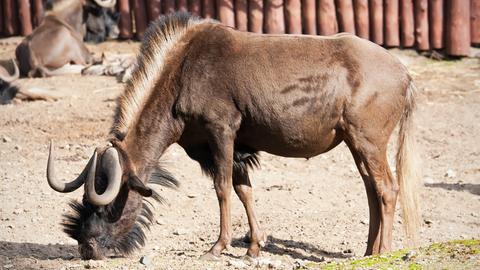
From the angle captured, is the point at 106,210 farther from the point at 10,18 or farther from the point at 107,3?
the point at 10,18

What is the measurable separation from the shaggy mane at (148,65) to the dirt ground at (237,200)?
0.67 metres

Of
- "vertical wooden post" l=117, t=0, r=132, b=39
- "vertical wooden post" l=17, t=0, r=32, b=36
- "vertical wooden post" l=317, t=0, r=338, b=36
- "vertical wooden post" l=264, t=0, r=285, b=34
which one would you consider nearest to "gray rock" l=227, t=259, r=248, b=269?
"vertical wooden post" l=317, t=0, r=338, b=36

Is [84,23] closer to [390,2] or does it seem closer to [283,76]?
[390,2]

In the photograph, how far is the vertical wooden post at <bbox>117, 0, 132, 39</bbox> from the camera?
17.4 metres

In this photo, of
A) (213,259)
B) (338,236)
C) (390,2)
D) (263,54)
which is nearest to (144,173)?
(213,259)

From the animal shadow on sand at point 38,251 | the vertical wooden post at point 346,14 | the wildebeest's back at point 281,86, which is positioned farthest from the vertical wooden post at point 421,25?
the animal shadow on sand at point 38,251

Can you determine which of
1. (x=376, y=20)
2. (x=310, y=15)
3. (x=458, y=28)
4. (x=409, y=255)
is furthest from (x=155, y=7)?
(x=409, y=255)

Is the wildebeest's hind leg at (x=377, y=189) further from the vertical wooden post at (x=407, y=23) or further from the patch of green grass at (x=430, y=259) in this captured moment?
the vertical wooden post at (x=407, y=23)

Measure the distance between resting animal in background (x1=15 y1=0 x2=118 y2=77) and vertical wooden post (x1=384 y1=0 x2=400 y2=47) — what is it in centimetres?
500

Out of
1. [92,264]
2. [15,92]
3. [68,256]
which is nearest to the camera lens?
[92,264]

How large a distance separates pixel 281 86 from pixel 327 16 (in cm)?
811

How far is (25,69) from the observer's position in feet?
54.8

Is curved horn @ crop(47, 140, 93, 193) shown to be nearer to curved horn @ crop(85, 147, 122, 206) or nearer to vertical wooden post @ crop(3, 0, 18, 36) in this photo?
curved horn @ crop(85, 147, 122, 206)

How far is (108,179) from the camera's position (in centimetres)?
766
